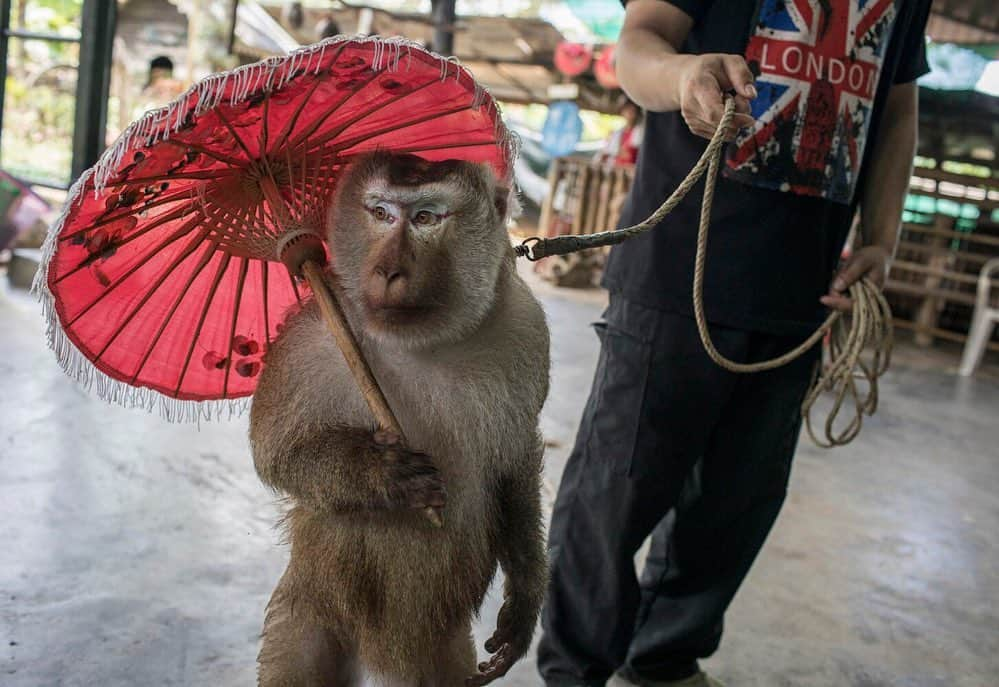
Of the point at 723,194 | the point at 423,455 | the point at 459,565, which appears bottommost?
the point at 459,565

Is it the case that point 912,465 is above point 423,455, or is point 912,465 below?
below

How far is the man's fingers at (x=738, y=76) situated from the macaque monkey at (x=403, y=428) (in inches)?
17.6

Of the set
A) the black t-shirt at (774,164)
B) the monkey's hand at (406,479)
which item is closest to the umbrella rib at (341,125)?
the monkey's hand at (406,479)

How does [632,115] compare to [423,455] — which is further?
[632,115]

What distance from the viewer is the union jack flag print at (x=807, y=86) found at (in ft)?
6.86

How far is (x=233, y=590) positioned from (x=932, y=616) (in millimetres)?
2357

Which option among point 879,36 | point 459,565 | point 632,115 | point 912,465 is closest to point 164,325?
point 459,565

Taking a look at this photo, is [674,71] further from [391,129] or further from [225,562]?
[225,562]

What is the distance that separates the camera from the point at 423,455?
1457mm

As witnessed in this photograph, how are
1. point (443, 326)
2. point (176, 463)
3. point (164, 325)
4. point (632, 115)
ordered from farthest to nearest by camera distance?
1. point (632, 115)
2. point (176, 463)
3. point (164, 325)
4. point (443, 326)

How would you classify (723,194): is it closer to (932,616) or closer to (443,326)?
(443,326)

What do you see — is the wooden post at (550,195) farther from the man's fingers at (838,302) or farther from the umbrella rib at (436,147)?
the umbrella rib at (436,147)

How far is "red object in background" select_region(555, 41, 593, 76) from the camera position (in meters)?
11.8

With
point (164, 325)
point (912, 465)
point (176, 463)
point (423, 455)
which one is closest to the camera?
point (423, 455)
